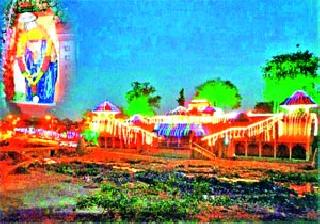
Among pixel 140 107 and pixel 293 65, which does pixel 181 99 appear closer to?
pixel 140 107

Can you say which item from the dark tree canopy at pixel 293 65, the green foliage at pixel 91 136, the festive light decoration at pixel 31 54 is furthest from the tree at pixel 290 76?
the festive light decoration at pixel 31 54

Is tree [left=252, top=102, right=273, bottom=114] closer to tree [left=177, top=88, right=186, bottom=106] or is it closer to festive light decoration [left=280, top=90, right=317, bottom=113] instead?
festive light decoration [left=280, top=90, right=317, bottom=113]

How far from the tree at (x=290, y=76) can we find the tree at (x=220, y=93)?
210mm

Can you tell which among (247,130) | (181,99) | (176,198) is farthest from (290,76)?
(176,198)

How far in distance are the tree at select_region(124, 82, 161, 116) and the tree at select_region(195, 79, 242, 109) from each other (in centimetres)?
33

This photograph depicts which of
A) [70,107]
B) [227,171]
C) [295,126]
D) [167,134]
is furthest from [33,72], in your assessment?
[295,126]

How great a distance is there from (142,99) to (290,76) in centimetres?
105

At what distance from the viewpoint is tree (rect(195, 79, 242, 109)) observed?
3.93m

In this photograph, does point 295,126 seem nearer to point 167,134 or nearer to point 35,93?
point 167,134

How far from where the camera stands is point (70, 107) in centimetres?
413

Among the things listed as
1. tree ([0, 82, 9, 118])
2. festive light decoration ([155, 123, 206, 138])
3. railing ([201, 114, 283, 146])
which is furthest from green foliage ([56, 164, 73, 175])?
railing ([201, 114, 283, 146])

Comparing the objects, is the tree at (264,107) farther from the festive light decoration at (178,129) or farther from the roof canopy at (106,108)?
the roof canopy at (106,108)

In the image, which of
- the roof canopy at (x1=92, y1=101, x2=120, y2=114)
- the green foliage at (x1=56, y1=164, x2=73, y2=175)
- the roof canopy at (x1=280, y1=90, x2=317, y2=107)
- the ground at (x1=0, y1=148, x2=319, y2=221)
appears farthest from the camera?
the green foliage at (x1=56, y1=164, x2=73, y2=175)

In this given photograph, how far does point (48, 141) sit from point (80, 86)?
1.64 feet
